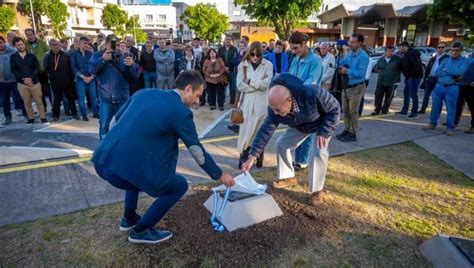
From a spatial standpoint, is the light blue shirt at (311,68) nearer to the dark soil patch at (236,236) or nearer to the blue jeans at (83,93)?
the dark soil patch at (236,236)

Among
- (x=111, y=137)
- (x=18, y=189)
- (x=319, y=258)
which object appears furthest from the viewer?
(x=18, y=189)

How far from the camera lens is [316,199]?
137 inches

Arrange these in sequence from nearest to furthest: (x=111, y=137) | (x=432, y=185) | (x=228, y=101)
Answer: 1. (x=111, y=137)
2. (x=432, y=185)
3. (x=228, y=101)

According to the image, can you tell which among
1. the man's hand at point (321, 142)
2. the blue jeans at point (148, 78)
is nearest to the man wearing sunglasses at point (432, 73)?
the man's hand at point (321, 142)

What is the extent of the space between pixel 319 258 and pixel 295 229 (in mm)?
419

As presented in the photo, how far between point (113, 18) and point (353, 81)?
5276 cm

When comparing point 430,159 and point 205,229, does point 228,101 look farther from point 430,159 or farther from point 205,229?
point 205,229

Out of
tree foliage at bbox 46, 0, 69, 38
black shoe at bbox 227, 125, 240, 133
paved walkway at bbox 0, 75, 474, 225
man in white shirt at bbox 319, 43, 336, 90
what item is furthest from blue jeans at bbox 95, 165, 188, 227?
tree foliage at bbox 46, 0, 69, 38

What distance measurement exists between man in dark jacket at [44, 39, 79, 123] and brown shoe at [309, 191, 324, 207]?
599 cm

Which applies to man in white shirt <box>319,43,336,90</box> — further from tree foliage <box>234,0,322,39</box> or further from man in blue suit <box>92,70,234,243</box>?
tree foliage <box>234,0,322,39</box>

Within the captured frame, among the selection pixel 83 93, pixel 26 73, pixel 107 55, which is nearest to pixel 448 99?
pixel 107 55

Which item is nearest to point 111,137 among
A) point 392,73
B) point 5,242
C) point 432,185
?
point 5,242

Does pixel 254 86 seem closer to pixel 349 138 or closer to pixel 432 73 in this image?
pixel 349 138

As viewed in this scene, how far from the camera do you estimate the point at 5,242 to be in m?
2.80
